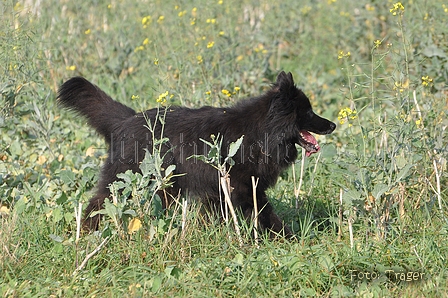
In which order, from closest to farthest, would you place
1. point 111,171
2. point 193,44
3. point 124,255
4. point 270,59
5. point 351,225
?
point 124,255 < point 351,225 < point 111,171 < point 193,44 < point 270,59

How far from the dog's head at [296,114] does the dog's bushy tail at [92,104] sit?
1.17 metres

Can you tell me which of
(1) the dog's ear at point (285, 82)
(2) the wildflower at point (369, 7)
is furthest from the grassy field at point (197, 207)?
(2) the wildflower at point (369, 7)

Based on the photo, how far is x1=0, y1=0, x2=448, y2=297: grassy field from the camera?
3.72 metres

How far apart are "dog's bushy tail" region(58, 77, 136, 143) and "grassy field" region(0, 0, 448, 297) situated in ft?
0.93

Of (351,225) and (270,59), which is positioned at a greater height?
(270,59)

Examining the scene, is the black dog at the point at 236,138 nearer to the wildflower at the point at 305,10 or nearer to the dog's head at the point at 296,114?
the dog's head at the point at 296,114

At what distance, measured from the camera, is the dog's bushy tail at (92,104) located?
195 inches

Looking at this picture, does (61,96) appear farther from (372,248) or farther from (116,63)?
(116,63)

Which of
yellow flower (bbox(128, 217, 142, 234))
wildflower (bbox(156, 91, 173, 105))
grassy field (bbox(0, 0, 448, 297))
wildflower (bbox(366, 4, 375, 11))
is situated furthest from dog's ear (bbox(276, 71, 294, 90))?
wildflower (bbox(366, 4, 375, 11))

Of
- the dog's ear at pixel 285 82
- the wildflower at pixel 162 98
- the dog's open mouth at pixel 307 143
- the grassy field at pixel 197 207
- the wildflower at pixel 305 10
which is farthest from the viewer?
the wildflower at pixel 305 10

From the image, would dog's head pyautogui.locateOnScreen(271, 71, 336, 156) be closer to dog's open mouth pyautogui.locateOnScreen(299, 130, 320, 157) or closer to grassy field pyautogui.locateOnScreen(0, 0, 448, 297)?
dog's open mouth pyautogui.locateOnScreen(299, 130, 320, 157)

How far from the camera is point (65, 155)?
609cm

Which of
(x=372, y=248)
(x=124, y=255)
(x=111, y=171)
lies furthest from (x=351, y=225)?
(x=111, y=171)

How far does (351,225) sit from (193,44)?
10.9 feet
